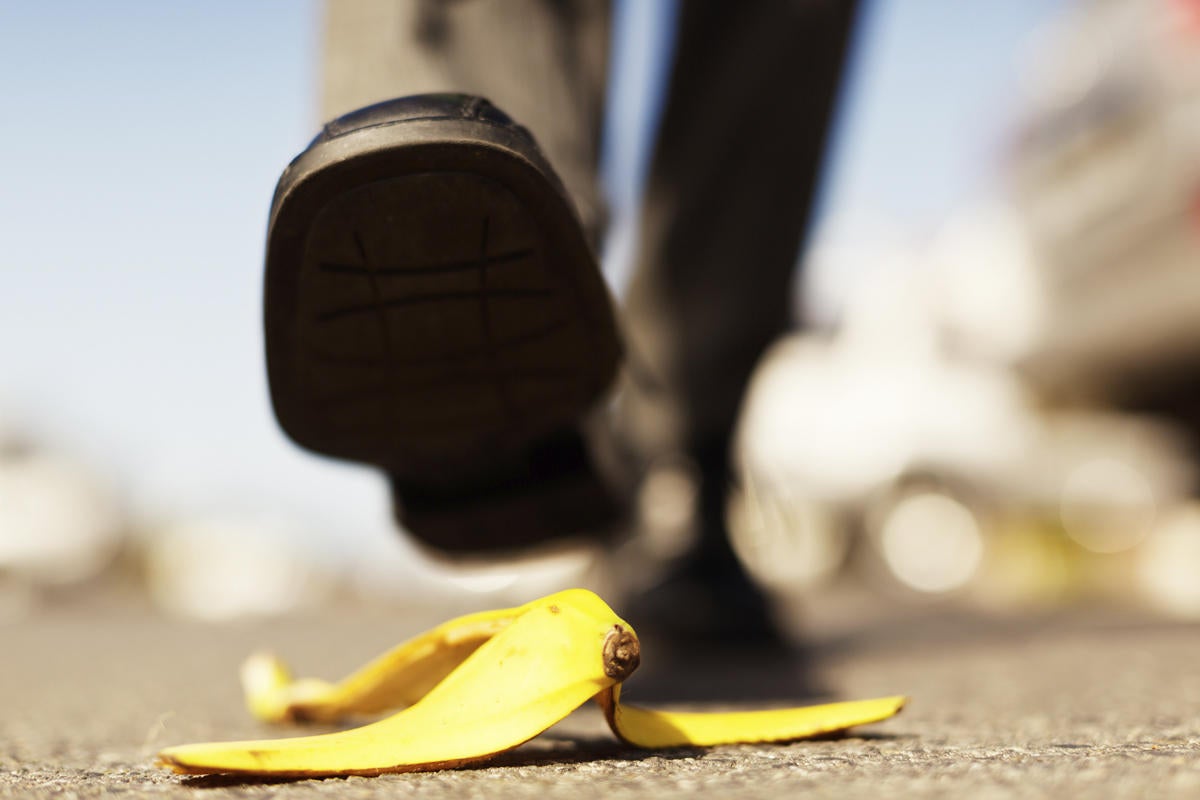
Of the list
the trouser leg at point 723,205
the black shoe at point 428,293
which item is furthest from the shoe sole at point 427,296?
the trouser leg at point 723,205

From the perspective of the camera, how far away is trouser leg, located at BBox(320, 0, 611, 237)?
984 mm

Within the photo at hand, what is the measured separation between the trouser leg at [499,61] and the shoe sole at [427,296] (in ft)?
0.44

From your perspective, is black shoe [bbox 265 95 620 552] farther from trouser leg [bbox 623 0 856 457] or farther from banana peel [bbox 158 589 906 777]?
trouser leg [bbox 623 0 856 457]

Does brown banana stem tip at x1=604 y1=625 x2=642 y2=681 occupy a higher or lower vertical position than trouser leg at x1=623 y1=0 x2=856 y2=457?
lower

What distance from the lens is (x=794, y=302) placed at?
5.97 ft

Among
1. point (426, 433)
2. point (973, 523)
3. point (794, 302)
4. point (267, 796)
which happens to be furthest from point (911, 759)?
point (973, 523)

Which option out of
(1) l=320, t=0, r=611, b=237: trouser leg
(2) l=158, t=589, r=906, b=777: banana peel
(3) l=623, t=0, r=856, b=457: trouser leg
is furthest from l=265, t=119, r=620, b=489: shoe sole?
(3) l=623, t=0, r=856, b=457: trouser leg

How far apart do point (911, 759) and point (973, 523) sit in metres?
5.95

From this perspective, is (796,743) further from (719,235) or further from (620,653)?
(719,235)

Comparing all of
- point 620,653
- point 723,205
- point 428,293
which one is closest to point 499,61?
point 428,293

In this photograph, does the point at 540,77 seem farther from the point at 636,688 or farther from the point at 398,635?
the point at 398,635

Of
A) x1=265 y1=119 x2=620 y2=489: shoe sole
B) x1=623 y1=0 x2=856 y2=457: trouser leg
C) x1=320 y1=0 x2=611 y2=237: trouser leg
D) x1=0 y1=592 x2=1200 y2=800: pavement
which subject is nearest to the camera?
x1=0 y1=592 x2=1200 y2=800: pavement

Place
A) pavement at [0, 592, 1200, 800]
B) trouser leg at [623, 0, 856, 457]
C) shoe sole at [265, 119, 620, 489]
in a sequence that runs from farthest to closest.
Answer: trouser leg at [623, 0, 856, 457] → shoe sole at [265, 119, 620, 489] → pavement at [0, 592, 1200, 800]

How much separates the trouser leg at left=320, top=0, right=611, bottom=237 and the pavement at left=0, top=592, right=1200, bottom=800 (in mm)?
559
